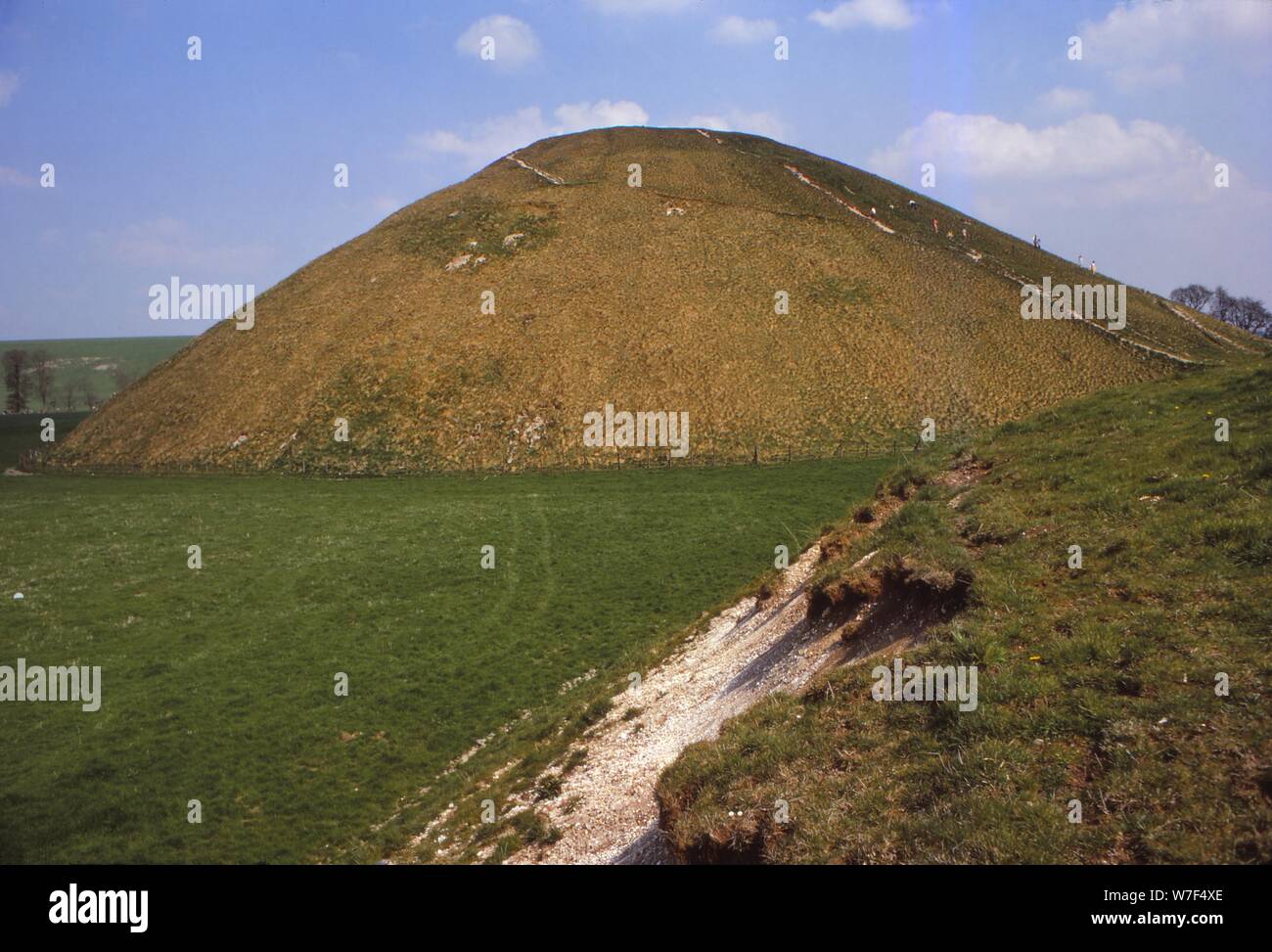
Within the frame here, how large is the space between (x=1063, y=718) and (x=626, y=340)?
57.4 metres

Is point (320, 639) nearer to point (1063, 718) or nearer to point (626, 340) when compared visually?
point (1063, 718)

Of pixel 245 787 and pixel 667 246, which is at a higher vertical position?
pixel 667 246

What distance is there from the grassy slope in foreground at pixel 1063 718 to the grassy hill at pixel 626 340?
4214 centimetres

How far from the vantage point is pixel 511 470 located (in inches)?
2074

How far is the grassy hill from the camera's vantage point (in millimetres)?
Result: 56656

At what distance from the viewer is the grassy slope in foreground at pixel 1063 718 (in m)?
5.90

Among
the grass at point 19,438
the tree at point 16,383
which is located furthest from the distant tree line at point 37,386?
the grass at point 19,438

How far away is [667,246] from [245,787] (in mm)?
64996

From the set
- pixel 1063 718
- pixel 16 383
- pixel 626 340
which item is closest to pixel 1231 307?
pixel 626 340

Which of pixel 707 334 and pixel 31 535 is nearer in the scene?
pixel 31 535

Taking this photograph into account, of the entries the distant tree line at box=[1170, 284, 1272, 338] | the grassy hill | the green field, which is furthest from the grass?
the distant tree line at box=[1170, 284, 1272, 338]
